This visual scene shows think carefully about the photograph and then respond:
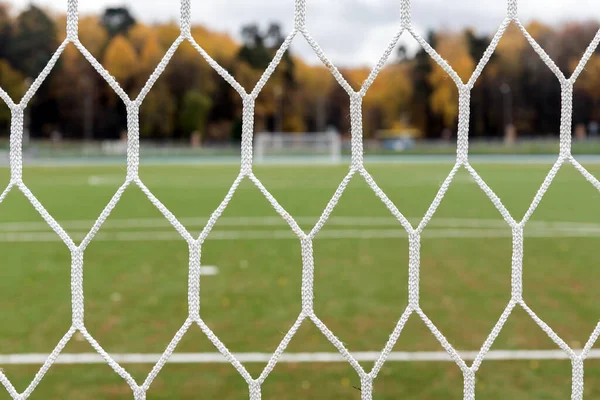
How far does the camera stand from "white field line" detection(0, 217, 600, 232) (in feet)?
25.9

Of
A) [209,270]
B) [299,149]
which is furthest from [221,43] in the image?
[209,270]

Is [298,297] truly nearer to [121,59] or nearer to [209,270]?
[209,270]

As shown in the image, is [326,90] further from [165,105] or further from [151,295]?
[151,295]

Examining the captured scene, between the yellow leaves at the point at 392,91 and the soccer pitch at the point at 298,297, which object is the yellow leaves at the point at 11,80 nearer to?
the yellow leaves at the point at 392,91

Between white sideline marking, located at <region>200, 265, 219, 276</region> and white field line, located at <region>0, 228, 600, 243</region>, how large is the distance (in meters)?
1.46

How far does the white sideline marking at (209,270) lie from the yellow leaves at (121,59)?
108ft

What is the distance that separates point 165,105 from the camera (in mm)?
44125

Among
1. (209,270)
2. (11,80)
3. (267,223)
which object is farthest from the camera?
(11,80)

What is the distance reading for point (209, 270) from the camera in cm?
535

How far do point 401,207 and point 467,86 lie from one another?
8631 millimetres

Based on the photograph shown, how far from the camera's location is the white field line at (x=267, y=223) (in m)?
7.90

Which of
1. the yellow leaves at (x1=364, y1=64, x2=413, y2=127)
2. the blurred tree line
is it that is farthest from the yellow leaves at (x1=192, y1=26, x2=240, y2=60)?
the yellow leaves at (x1=364, y1=64, x2=413, y2=127)

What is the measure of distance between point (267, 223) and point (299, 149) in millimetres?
23920

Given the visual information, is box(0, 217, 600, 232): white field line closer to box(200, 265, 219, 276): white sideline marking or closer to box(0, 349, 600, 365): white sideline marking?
box(200, 265, 219, 276): white sideline marking
